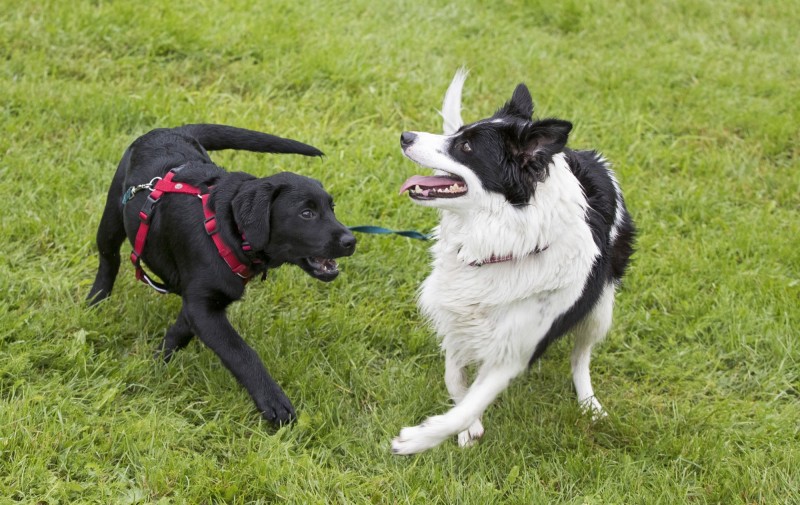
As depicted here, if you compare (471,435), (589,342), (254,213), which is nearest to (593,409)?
(589,342)

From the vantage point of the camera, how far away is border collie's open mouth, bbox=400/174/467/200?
117 inches

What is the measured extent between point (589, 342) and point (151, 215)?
6.21 ft

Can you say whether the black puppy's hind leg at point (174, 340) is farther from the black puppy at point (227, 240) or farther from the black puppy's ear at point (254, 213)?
the black puppy's ear at point (254, 213)

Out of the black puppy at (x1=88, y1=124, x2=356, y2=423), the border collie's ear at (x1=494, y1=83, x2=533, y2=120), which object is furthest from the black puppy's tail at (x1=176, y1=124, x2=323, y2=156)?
the border collie's ear at (x1=494, y1=83, x2=533, y2=120)

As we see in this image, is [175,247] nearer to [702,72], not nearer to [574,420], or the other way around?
[574,420]

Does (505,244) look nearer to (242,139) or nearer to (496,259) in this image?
(496,259)

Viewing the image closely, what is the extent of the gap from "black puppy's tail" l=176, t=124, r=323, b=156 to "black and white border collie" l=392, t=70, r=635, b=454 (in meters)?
0.91

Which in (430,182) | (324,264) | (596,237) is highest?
(430,182)

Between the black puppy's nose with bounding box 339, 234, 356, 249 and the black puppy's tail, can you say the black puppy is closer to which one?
the black puppy's nose with bounding box 339, 234, 356, 249

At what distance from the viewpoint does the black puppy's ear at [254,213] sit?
3107 mm

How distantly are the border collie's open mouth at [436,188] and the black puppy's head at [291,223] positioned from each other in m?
0.39

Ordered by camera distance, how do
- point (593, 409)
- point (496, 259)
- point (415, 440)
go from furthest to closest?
1. point (593, 409)
2. point (496, 259)
3. point (415, 440)

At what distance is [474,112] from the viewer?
566cm

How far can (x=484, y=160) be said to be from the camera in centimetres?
292
